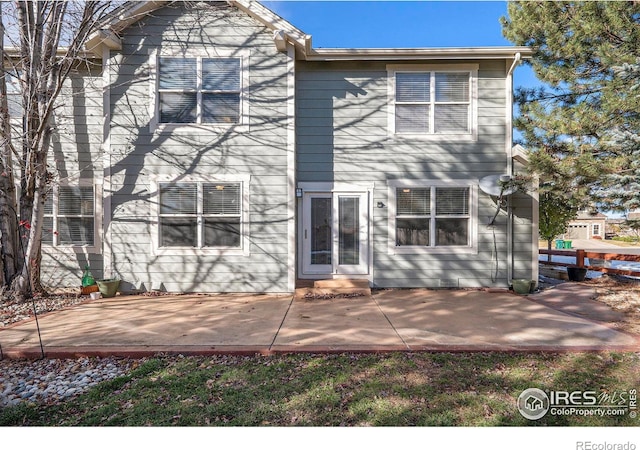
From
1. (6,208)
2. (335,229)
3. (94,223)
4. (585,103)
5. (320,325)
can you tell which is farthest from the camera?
(335,229)

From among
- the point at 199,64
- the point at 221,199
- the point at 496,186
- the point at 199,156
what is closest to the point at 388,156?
the point at 496,186

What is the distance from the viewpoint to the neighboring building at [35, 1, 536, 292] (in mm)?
6367

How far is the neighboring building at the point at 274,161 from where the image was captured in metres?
6.37

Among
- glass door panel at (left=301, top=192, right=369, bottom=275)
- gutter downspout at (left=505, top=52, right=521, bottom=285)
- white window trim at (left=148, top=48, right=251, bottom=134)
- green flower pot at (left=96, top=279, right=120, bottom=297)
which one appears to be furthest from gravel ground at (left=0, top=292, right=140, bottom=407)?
gutter downspout at (left=505, top=52, right=521, bottom=285)

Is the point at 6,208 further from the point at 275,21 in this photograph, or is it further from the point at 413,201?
the point at 413,201

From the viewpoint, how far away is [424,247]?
22.3 feet

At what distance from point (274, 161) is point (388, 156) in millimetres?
2577

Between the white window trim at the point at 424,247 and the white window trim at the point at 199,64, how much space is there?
3.60 m

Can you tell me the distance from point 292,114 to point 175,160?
2709 mm

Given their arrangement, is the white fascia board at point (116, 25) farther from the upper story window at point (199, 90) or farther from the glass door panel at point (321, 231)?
the glass door panel at point (321, 231)

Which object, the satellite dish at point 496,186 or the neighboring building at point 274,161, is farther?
the neighboring building at point 274,161

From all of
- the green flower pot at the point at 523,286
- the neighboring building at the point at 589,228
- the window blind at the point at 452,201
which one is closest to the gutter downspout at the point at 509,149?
the green flower pot at the point at 523,286

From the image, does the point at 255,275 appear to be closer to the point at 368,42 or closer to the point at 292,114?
the point at 292,114

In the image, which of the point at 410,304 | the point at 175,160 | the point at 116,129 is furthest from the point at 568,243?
the point at 116,129
